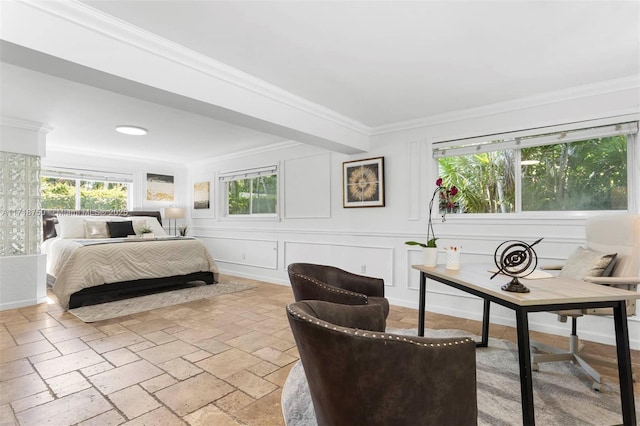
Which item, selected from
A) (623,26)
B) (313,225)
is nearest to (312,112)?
(313,225)

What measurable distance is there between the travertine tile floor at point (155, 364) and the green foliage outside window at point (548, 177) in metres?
1.31

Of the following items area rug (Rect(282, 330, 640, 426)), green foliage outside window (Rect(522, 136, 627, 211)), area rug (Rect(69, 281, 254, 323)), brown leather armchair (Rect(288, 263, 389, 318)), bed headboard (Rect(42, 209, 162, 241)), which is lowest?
area rug (Rect(282, 330, 640, 426))

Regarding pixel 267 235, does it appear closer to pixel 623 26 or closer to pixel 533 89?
pixel 533 89

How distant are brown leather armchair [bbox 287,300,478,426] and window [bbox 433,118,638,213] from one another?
9.61 ft

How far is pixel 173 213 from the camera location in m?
6.66

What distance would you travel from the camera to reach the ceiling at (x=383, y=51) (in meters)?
1.92

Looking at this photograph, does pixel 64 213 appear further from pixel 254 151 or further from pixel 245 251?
pixel 254 151

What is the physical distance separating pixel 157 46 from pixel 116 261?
319cm

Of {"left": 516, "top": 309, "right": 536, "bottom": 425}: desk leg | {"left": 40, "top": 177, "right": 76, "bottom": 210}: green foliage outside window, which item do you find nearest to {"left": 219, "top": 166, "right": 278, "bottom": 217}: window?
{"left": 40, "top": 177, "right": 76, "bottom": 210}: green foliage outside window

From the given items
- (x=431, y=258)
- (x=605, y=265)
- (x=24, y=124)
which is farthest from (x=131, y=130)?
(x=605, y=265)

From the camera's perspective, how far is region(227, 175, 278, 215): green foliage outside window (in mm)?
5738

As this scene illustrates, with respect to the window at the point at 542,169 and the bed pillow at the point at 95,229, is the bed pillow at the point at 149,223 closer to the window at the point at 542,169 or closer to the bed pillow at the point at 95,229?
the bed pillow at the point at 95,229

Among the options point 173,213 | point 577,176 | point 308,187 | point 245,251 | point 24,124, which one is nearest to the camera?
point 577,176

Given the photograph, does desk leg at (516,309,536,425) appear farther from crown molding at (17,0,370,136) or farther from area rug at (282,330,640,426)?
crown molding at (17,0,370,136)
